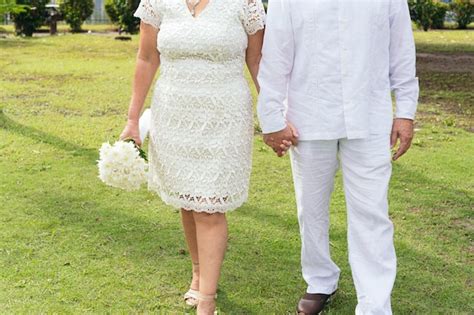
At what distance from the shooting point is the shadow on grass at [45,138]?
794 centimetres

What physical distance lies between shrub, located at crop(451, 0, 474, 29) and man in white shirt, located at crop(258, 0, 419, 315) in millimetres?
25334

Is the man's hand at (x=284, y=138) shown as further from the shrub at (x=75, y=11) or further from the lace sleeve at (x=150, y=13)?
the shrub at (x=75, y=11)

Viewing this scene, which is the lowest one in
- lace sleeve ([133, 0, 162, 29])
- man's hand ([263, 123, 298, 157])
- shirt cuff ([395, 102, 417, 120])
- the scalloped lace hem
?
the scalloped lace hem

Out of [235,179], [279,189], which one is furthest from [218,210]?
[279,189]

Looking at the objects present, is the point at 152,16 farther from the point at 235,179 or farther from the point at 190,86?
the point at 235,179

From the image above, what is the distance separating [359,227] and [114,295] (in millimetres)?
1493

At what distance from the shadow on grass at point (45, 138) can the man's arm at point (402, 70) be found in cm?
446

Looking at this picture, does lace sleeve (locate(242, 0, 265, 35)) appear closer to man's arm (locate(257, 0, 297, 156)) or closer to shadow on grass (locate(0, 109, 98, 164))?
man's arm (locate(257, 0, 297, 156))

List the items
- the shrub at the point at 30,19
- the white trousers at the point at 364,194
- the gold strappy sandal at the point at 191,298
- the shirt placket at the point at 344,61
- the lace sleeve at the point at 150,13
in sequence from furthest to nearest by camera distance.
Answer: the shrub at the point at 30,19 → the gold strappy sandal at the point at 191,298 → the lace sleeve at the point at 150,13 → the white trousers at the point at 364,194 → the shirt placket at the point at 344,61

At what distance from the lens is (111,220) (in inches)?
228

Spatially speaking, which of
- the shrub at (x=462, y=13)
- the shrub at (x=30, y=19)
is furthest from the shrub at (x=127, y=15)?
the shrub at (x=462, y=13)

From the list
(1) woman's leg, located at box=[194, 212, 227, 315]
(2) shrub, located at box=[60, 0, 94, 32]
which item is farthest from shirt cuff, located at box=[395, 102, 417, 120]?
(2) shrub, located at box=[60, 0, 94, 32]

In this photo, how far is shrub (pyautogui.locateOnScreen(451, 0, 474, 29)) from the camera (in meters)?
28.0

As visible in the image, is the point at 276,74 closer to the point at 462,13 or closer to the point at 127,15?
the point at 127,15
